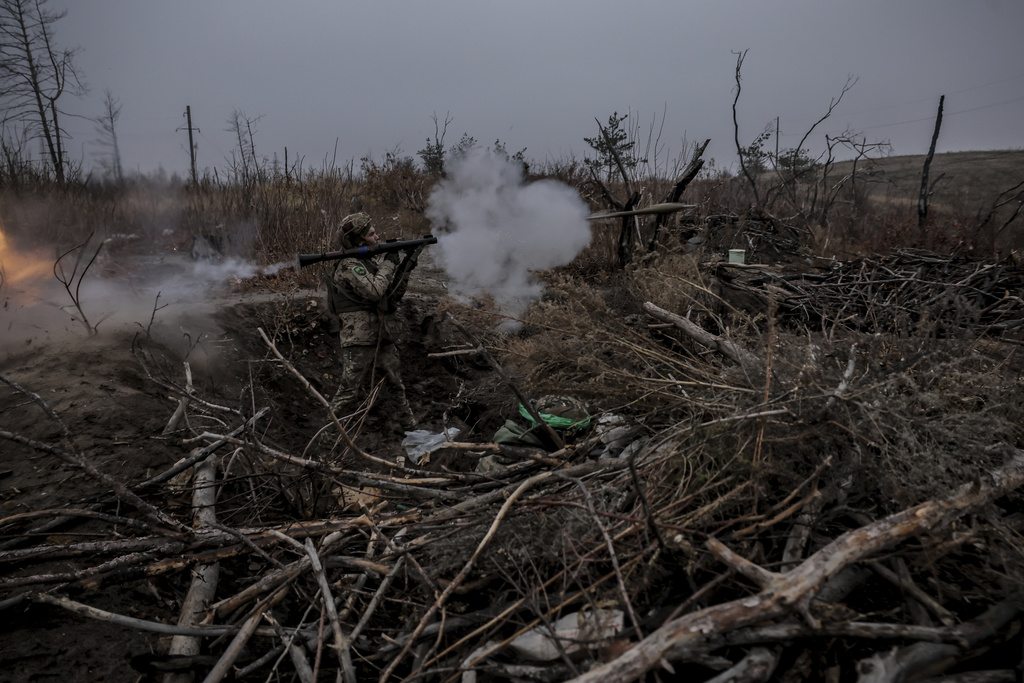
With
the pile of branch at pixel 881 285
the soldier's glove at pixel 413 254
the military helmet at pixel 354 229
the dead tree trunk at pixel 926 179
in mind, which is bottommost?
the pile of branch at pixel 881 285

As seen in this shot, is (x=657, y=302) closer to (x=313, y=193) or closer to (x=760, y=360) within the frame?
(x=760, y=360)

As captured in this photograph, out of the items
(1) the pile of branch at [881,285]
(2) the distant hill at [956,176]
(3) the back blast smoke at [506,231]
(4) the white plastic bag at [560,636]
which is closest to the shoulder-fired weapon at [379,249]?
(3) the back blast smoke at [506,231]

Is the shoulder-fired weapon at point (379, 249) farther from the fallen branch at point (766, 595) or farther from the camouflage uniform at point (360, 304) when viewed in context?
the fallen branch at point (766, 595)

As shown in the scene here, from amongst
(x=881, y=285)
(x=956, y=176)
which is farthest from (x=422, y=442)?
(x=956, y=176)

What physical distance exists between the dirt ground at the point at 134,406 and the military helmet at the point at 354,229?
1.44 m

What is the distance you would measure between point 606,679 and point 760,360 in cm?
160

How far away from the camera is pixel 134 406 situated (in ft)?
14.4

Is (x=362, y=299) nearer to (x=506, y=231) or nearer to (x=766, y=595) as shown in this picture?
(x=506, y=231)

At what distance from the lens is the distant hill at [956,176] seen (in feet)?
70.8

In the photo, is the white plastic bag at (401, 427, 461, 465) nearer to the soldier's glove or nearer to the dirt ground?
the dirt ground

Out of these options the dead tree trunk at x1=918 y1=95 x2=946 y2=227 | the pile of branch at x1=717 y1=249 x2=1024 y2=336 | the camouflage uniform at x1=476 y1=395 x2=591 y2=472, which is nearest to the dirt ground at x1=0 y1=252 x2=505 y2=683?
the camouflage uniform at x1=476 y1=395 x2=591 y2=472

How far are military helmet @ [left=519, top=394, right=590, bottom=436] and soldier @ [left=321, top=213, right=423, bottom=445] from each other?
2104 mm

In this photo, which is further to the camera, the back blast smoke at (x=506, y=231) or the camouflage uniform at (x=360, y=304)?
the back blast smoke at (x=506, y=231)

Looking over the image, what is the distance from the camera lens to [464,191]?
816cm
